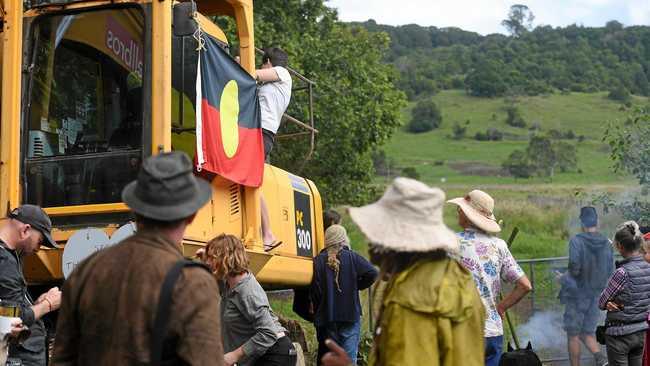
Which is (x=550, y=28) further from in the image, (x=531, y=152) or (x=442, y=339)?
(x=442, y=339)

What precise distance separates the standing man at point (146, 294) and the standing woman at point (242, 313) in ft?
8.72

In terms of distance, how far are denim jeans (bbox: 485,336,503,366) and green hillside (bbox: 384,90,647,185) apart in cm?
6110

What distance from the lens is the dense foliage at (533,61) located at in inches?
4592

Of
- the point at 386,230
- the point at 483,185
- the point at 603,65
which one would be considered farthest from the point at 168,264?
the point at 603,65

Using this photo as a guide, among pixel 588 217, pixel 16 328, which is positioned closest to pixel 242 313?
pixel 16 328

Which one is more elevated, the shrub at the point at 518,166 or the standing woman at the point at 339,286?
the standing woman at the point at 339,286

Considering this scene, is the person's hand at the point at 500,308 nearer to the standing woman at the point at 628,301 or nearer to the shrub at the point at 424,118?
the standing woman at the point at 628,301

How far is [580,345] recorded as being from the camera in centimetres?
1283

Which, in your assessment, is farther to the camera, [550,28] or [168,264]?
[550,28]

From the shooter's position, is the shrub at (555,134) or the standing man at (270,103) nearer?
the standing man at (270,103)

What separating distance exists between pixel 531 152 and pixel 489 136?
14.5 m

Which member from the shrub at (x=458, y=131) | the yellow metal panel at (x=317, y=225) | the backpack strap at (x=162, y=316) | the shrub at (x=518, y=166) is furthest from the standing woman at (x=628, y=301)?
the shrub at (x=458, y=131)

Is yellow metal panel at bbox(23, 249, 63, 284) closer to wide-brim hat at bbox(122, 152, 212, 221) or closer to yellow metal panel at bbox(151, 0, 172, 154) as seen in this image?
yellow metal panel at bbox(151, 0, 172, 154)

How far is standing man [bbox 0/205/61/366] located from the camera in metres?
6.32
